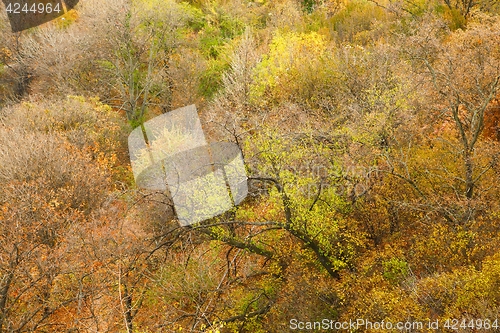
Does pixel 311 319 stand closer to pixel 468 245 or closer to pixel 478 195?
pixel 468 245

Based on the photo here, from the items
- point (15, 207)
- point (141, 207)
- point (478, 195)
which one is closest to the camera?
point (478, 195)

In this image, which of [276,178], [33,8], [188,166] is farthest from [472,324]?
[33,8]

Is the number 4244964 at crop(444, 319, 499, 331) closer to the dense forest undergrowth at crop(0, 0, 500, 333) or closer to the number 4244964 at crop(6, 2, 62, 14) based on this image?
the dense forest undergrowth at crop(0, 0, 500, 333)

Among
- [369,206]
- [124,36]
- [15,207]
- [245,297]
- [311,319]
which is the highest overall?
[124,36]

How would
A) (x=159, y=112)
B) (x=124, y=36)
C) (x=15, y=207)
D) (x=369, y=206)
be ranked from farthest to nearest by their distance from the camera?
(x=159, y=112)
(x=124, y=36)
(x=15, y=207)
(x=369, y=206)

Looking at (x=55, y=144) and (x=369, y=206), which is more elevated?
(x=55, y=144)

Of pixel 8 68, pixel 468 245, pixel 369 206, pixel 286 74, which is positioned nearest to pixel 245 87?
pixel 286 74

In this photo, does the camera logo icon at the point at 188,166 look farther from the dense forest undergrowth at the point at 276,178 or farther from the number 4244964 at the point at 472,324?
the number 4244964 at the point at 472,324
